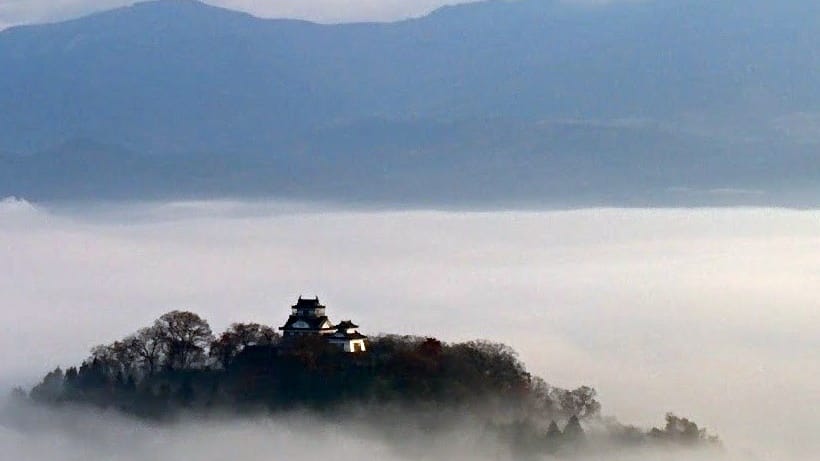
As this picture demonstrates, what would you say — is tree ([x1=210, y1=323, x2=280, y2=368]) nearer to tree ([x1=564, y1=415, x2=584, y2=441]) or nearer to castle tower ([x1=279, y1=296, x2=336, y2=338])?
castle tower ([x1=279, y1=296, x2=336, y2=338])

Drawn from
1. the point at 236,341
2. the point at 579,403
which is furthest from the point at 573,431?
the point at 236,341

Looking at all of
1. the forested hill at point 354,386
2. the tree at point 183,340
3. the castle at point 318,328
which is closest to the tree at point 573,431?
the forested hill at point 354,386

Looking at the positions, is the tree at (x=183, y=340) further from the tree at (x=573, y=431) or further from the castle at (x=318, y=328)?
the tree at (x=573, y=431)

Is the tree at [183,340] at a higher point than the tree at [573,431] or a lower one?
higher

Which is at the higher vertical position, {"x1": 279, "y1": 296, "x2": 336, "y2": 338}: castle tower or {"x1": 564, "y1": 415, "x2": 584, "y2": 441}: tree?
{"x1": 279, "y1": 296, "x2": 336, "y2": 338}: castle tower

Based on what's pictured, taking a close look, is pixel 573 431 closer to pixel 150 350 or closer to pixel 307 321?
pixel 307 321

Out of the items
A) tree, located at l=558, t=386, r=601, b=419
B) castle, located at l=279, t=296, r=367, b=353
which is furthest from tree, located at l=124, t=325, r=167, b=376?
tree, located at l=558, t=386, r=601, b=419

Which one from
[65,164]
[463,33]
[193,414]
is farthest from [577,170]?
[193,414]
